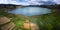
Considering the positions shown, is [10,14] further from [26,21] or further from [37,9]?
[37,9]

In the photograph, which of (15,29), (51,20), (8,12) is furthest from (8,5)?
(51,20)

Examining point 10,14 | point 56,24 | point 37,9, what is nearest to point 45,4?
point 37,9

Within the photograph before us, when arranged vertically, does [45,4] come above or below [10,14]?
above

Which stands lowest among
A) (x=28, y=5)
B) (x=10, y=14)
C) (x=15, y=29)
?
(x=15, y=29)

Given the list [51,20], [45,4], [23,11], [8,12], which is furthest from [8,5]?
[51,20]

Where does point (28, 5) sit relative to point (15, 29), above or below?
above

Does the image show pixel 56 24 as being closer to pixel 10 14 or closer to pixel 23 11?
pixel 23 11

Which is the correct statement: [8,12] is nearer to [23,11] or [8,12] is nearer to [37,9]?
[23,11]
